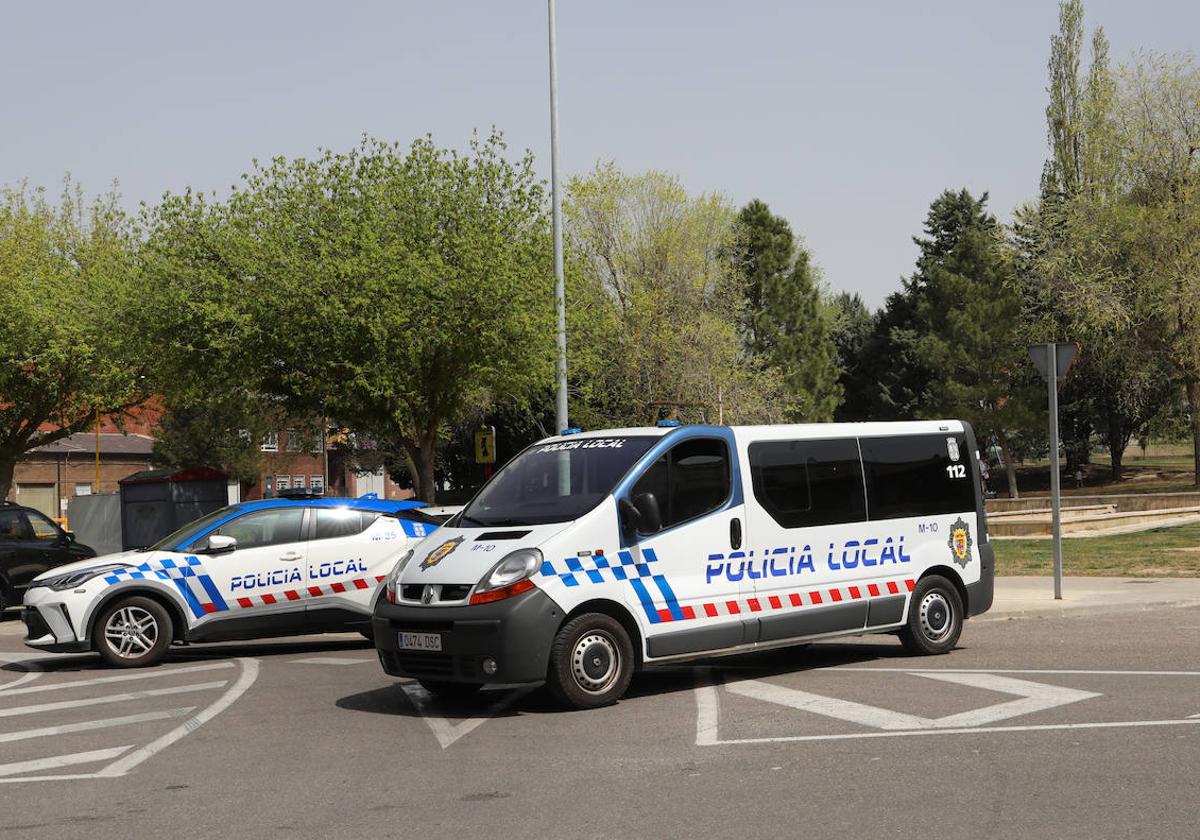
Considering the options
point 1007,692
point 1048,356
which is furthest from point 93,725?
point 1048,356

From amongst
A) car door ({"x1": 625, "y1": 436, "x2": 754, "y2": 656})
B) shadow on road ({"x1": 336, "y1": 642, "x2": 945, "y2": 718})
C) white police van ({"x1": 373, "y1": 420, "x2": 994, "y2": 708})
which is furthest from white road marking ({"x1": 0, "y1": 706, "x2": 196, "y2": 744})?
car door ({"x1": 625, "y1": 436, "x2": 754, "y2": 656})

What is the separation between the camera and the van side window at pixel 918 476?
12.4m

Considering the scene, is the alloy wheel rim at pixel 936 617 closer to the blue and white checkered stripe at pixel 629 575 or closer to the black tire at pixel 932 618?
the black tire at pixel 932 618

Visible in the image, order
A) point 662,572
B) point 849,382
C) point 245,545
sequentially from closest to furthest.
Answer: point 662,572 → point 245,545 → point 849,382

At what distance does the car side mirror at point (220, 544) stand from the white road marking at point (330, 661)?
134cm

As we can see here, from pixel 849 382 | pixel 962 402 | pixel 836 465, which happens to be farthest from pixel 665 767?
pixel 849 382

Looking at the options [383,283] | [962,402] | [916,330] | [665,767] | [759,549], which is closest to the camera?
[665,767]

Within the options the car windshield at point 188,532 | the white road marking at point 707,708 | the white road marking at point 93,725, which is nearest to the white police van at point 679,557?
the white road marking at point 707,708

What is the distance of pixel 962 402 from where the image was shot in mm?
60500

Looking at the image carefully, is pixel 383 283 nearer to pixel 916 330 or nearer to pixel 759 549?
pixel 759 549

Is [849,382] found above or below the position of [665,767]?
above

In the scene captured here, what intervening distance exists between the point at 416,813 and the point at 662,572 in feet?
13.2

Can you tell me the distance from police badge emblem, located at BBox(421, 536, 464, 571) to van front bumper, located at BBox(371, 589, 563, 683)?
1.29 ft

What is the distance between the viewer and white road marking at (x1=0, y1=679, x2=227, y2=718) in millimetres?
11188
